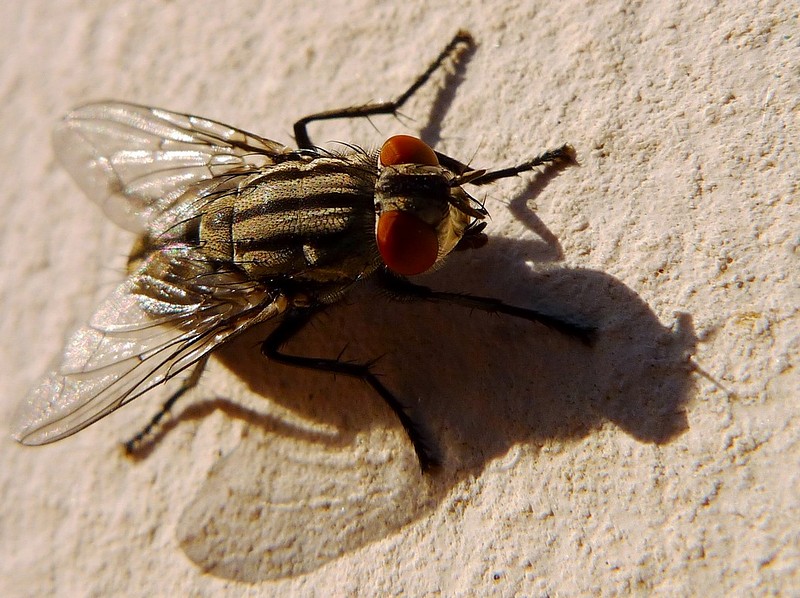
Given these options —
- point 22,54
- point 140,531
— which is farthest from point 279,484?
point 22,54

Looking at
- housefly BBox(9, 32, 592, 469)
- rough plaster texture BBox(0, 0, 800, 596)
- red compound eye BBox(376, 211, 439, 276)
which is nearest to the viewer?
rough plaster texture BBox(0, 0, 800, 596)

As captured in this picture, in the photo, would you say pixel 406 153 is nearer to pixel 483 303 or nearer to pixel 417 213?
pixel 417 213

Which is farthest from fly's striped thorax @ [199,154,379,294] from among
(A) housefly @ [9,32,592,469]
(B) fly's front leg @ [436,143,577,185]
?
(B) fly's front leg @ [436,143,577,185]

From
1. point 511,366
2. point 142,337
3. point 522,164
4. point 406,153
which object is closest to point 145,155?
point 142,337

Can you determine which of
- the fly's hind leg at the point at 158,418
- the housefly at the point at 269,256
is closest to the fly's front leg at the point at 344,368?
the housefly at the point at 269,256

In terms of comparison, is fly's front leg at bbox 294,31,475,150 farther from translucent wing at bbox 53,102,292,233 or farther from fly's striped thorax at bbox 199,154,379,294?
fly's striped thorax at bbox 199,154,379,294

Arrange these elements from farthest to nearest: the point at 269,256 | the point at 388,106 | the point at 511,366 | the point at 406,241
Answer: the point at 388,106, the point at 269,256, the point at 511,366, the point at 406,241

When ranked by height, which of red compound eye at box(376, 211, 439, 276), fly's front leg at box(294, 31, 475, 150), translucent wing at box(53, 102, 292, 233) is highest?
translucent wing at box(53, 102, 292, 233)
